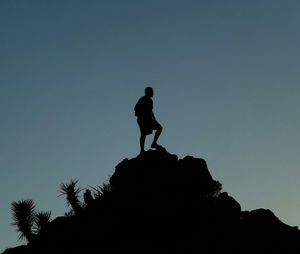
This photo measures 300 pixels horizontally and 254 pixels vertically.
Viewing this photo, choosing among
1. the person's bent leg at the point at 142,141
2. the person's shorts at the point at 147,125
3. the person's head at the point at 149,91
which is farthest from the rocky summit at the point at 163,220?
the person's head at the point at 149,91

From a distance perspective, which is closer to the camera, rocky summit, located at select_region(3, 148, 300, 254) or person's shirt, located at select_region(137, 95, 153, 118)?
rocky summit, located at select_region(3, 148, 300, 254)

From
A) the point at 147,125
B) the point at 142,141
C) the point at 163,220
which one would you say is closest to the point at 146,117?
the point at 147,125

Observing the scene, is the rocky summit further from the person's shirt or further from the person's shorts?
the person's shirt

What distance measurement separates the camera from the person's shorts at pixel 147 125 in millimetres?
21552

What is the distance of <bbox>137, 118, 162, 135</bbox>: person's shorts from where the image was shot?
21.6m

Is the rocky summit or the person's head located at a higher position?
the person's head

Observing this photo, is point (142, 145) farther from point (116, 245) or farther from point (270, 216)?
point (270, 216)

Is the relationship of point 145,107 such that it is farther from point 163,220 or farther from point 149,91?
point 163,220

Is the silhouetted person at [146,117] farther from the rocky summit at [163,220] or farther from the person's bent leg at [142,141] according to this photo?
the rocky summit at [163,220]

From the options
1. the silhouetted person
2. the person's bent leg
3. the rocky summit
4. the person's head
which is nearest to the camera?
the rocky summit

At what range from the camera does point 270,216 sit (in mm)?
21438

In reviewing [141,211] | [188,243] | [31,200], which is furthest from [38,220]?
[188,243]

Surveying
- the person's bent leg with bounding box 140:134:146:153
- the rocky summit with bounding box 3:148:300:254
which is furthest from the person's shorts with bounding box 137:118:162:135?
the rocky summit with bounding box 3:148:300:254

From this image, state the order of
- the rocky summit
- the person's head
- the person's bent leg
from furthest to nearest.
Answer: the person's bent leg
the person's head
the rocky summit
